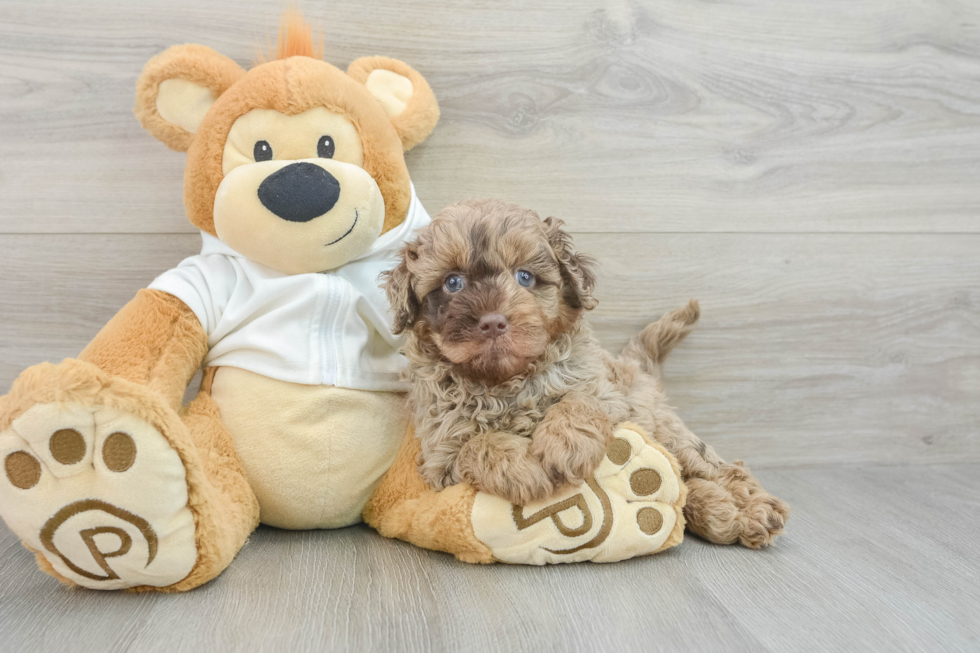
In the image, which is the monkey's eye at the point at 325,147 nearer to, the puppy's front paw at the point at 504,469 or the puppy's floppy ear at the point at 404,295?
the puppy's floppy ear at the point at 404,295

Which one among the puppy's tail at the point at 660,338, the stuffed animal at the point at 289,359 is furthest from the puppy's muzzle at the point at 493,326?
the puppy's tail at the point at 660,338

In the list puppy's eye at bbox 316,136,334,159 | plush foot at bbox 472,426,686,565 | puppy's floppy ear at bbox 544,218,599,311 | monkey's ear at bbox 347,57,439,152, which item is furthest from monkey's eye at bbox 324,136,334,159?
plush foot at bbox 472,426,686,565

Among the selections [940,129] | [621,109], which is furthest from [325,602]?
[940,129]

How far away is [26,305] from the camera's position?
4.94 ft

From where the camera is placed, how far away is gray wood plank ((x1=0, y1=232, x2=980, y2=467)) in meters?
1.64

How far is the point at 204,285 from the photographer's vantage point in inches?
50.2

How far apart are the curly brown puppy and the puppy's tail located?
0.26 m

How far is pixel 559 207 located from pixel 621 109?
0.28 metres

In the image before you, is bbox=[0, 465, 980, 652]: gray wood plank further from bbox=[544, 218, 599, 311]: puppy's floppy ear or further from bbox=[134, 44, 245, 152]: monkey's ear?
bbox=[134, 44, 245, 152]: monkey's ear

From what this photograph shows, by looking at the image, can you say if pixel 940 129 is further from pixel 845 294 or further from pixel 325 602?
pixel 325 602

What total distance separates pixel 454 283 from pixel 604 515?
46 centimetres

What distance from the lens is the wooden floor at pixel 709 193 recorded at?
4.79 ft

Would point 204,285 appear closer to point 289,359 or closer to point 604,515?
point 289,359

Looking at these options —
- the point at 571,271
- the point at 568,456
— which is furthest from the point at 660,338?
the point at 568,456
